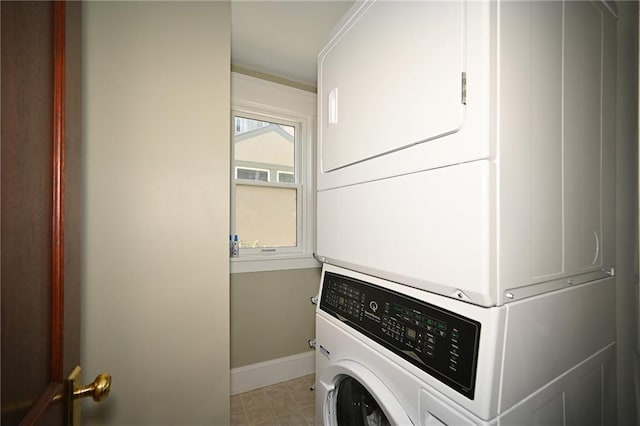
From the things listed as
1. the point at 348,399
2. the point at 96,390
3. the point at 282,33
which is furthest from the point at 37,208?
the point at 282,33

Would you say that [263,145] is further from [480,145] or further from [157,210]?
[480,145]

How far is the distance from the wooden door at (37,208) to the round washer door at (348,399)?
818 millimetres

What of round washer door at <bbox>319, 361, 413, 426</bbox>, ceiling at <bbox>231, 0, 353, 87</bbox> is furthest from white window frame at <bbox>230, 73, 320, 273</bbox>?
round washer door at <bbox>319, 361, 413, 426</bbox>

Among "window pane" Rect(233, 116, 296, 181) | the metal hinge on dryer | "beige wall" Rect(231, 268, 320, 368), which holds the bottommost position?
"beige wall" Rect(231, 268, 320, 368)

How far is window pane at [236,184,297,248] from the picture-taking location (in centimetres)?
230

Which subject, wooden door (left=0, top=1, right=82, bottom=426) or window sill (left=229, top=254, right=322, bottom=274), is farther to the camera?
window sill (left=229, top=254, right=322, bottom=274)

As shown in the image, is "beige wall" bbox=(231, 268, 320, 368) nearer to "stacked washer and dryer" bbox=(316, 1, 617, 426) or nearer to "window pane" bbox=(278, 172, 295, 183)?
"window pane" bbox=(278, 172, 295, 183)

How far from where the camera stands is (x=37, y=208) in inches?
19.8

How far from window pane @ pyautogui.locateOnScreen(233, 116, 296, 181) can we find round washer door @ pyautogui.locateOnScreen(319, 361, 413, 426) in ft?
5.52

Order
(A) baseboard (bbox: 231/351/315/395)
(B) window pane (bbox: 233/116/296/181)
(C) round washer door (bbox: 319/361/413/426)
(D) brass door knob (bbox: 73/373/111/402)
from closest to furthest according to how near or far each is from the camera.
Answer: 1. (D) brass door knob (bbox: 73/373/111/402)
2. (C) round washer door (bbox: 319/361/413/426)
3. (A) baseboard (bbox: 231/351/315/395)
4. (B) window pane (bbox: 233/116/296/181)

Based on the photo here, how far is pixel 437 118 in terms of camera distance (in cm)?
75

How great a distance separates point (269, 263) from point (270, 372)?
35.3 inches

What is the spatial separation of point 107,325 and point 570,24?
1.92m

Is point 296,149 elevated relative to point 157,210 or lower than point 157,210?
elevated
